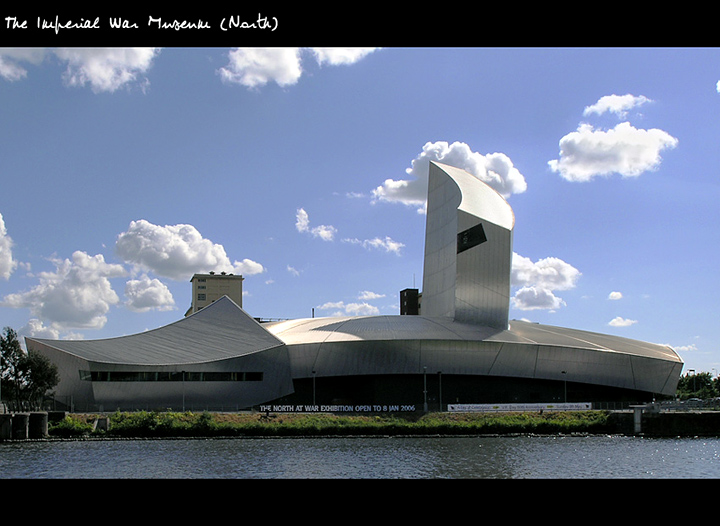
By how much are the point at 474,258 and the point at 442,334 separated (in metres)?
11.0

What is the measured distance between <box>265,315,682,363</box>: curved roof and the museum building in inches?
7.4

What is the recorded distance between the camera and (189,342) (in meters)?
61.2

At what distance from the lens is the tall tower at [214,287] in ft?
498

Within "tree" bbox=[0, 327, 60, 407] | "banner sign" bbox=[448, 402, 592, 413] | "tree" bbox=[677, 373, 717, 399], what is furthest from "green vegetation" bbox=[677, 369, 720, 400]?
"tree" bbox=[0, 327, 60, 407]

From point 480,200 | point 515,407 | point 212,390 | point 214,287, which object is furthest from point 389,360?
point 214,287

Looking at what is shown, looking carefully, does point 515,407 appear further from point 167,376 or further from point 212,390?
point 167,376

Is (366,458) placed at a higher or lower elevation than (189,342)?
lower

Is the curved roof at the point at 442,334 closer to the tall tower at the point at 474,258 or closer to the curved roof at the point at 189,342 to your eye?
the tall tower at the point at 474,258

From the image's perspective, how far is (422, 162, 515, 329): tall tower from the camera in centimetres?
7038

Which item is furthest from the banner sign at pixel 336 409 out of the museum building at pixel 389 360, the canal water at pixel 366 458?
the canal water at pixel 366 458

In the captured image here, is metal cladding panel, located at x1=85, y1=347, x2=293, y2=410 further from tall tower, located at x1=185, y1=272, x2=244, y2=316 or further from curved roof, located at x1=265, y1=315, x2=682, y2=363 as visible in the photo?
tall tower, located at x1=185, y1=272, x2=244, y2=316

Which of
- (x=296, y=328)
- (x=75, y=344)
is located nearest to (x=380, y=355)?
(x=296, y=328)

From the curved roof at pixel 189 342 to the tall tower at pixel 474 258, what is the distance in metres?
19.6
